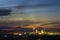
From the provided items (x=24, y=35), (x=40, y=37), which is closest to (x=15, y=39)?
(x=24, y=35)

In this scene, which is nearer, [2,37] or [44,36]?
[2,37]

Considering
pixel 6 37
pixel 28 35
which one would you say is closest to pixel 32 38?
pixel 28 35

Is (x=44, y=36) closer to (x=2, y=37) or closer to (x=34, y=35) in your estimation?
(x=34, y=35)

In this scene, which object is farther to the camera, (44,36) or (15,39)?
(44,36)

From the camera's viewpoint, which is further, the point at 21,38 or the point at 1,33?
the point at 21,38

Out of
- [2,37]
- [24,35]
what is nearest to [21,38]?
[24,35]

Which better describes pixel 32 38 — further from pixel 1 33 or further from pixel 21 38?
pixel 1 33

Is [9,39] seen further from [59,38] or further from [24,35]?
[59,38]
